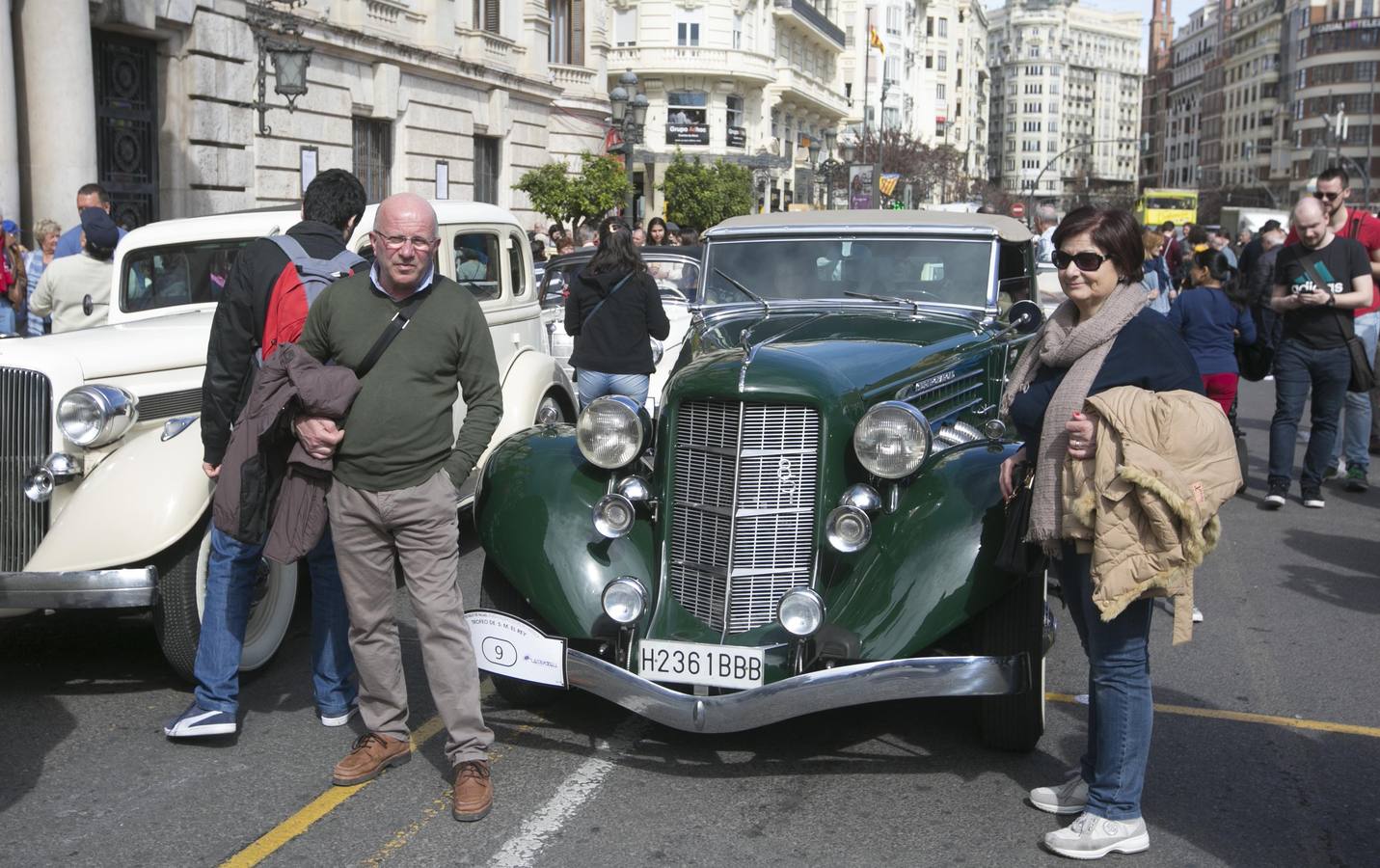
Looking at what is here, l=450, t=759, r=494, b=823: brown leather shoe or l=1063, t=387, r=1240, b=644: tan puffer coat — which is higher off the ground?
l=1063, t=387, r=1240, b=644: tan puffer coat

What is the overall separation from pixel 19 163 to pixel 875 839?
14.6m

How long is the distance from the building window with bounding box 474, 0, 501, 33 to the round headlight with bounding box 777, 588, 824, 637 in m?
24.9

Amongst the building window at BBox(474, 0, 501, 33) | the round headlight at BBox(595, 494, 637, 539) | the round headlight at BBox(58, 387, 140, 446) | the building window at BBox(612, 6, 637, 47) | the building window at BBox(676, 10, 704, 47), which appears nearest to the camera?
the round headlight at BBox(595, 494, 637, 539)

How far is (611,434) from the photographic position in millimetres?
5023

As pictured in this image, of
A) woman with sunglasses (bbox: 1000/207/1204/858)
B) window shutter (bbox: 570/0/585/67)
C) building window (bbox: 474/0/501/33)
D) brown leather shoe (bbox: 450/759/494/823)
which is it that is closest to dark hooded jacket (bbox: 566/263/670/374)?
brown leather shoe (bbox: 450/759/494/823)

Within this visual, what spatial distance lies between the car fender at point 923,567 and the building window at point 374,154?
20.3 m

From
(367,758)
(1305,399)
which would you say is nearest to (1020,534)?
(367,758)

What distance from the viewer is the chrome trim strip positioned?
4.26m

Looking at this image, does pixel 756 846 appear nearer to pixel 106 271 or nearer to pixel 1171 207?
pixel 106 271

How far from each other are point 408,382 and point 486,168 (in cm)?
2528

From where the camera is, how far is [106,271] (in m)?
9.20

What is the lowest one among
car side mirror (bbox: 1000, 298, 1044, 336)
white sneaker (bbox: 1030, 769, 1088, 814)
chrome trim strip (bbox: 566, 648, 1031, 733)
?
white sneaker (bbox: 1030, 769, 1088, 814)

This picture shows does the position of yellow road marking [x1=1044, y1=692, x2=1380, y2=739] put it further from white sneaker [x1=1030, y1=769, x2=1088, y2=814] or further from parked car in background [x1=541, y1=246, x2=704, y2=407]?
parked car in background [x1=541, y1=246, x2=704, y2=407]

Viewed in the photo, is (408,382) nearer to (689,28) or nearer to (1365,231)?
(1365,231)
